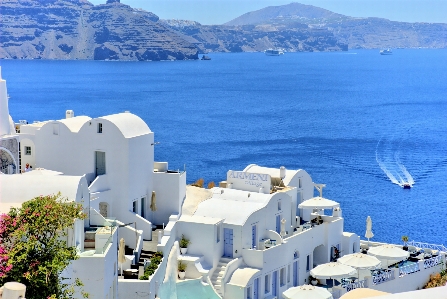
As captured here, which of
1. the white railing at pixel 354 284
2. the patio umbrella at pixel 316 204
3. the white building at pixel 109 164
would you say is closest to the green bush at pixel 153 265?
the white building at pixel 109 164

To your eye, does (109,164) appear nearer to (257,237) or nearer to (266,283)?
(257,237)

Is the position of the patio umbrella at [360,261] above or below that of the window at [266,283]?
above

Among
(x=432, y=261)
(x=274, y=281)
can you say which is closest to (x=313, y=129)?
(x=432, y=261)

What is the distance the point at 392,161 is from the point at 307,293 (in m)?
52.3

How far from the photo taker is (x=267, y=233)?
112ft

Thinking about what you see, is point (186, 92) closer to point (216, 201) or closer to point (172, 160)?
point (172, 160)

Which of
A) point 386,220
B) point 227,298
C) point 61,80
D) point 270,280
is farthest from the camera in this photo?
point 61,80

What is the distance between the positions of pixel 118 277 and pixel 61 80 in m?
164

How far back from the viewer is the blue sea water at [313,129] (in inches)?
2507

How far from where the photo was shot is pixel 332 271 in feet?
110

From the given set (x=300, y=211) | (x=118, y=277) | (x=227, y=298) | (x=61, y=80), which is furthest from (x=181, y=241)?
(x=61, y=80)

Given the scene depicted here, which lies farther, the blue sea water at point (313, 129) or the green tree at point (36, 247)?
the blue sea water at point (313, 129)

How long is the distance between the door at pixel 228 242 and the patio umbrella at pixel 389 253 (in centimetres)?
773

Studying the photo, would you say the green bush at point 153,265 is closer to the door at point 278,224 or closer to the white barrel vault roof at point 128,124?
the white barrel vault roof at point 128,124
